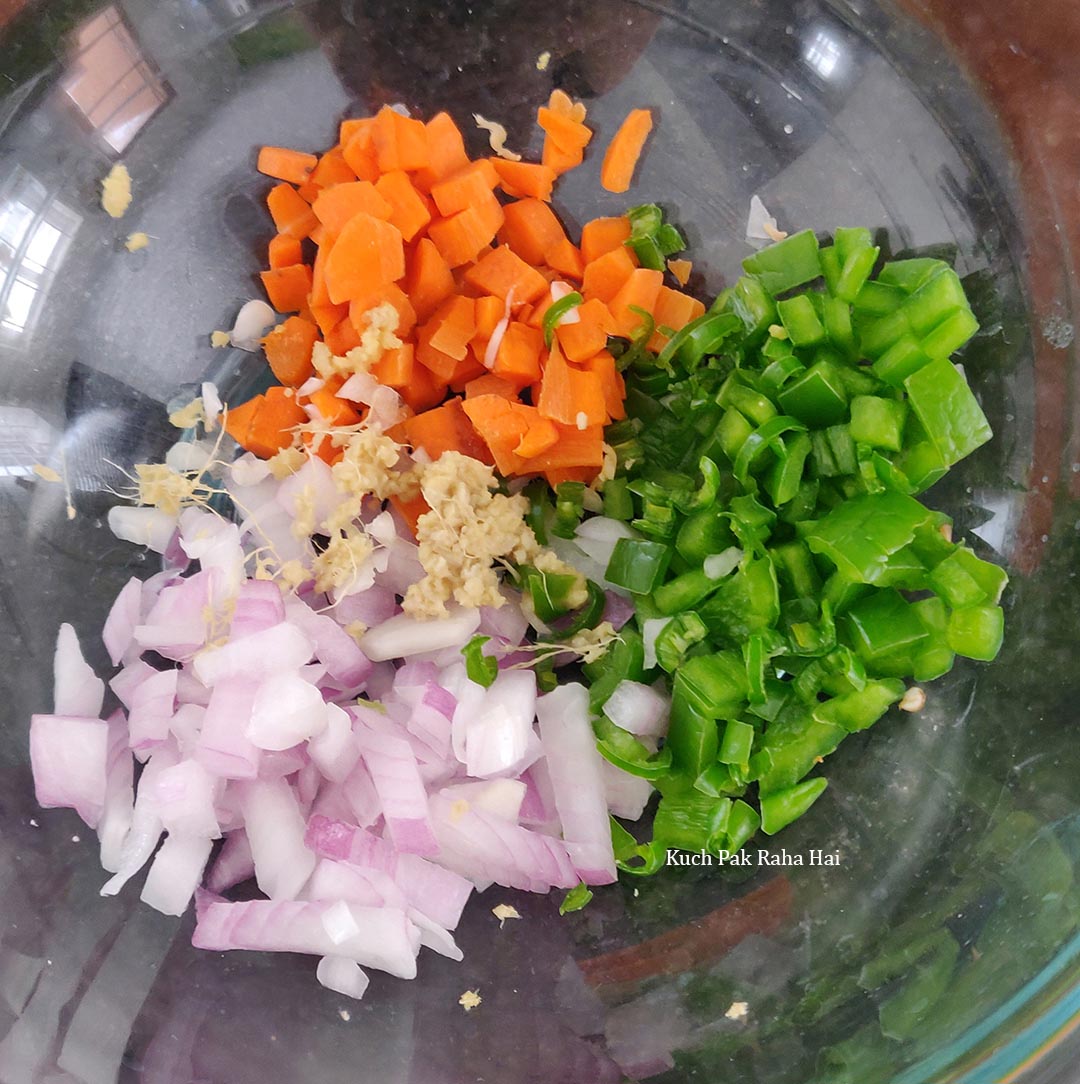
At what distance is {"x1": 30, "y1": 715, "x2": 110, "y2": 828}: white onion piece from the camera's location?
42.5 inches

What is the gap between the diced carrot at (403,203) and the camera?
1.10 m

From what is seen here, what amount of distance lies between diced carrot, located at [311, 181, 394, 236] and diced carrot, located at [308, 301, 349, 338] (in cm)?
9

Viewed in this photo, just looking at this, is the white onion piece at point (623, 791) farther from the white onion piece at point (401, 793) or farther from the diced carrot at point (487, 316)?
the diced carrot at point (487, 316)

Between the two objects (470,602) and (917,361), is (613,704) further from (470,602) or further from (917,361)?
(917,361)

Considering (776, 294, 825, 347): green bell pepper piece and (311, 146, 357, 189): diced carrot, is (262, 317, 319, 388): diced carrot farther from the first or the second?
(776, 294, 825, 347): green bell pepper piece

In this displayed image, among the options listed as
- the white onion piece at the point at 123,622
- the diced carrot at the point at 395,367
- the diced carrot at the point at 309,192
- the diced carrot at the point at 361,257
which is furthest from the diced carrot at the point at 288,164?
the white onion piece at the point at 123,622

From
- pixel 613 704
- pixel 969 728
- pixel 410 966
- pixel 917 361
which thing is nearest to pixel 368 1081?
pixel 410 966

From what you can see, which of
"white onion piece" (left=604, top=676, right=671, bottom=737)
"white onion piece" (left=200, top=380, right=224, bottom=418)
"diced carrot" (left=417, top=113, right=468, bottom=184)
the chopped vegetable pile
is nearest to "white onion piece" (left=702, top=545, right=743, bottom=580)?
the chopped vegetable pile

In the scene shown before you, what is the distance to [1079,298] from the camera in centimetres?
115

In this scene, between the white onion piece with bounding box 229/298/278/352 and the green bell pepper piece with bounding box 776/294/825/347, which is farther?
the white onion piece with bounding box 229/298/278/352

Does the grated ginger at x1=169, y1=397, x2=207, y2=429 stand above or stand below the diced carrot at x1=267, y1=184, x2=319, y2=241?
below

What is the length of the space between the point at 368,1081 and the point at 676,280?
1.09 meters

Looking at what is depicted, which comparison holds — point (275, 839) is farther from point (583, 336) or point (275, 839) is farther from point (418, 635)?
point (583, 336)

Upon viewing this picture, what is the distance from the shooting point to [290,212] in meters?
1.22
